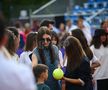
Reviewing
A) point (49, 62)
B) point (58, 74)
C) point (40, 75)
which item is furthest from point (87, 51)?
point (40, 75)

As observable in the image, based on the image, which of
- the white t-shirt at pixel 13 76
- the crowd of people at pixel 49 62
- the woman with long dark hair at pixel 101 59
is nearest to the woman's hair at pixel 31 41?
the crowd of people at pixel 49 62

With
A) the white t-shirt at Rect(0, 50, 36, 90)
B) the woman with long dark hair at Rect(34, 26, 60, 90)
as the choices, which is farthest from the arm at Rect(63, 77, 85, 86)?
the white t-shirt at Rect(0, 50, 36, 90)

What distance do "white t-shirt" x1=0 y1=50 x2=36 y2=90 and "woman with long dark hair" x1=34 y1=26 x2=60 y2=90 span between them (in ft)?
Result: 14.6

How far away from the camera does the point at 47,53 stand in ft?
31.2

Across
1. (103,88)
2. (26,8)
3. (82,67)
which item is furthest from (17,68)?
(26,8)

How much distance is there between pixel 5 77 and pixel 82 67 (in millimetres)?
4469

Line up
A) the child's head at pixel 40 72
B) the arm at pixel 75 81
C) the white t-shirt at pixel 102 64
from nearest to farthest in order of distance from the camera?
the child's head at pixel 40 72, the arm at pixel 75 81, the white t-shirt at pixel 102 64

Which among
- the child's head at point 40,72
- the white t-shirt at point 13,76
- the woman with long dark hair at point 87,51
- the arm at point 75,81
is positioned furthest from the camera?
the woman with long dark hair at point 87,51

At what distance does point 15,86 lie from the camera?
493cm

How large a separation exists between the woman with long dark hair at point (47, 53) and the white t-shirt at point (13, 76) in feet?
14.6

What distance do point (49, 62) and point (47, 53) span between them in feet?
0.50

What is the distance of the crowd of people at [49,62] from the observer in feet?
16.2

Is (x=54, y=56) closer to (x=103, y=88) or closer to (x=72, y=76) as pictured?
(x=72, y=76)

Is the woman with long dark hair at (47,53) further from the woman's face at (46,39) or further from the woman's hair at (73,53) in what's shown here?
the woman's hair at (73,53)
